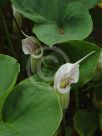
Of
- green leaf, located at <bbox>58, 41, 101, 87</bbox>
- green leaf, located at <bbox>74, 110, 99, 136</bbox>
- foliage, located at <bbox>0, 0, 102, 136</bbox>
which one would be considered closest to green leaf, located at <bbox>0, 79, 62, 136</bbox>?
foliage, located at <bbox>0, 0, 102, 136</bbox>

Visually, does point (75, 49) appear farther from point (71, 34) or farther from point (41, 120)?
point (41, 120)

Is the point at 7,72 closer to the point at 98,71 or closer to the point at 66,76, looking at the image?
the point at 66,76

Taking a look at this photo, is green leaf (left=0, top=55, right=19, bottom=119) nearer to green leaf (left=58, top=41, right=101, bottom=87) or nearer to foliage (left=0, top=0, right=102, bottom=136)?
foliage (left=0, top=0, right=102, bottom=136)

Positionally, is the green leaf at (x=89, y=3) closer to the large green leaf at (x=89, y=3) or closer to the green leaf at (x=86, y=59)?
the large green leaf at (x=89, y=3)

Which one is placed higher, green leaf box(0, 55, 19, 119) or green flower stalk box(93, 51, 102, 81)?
green leaf box(0, 55, 19, 119)

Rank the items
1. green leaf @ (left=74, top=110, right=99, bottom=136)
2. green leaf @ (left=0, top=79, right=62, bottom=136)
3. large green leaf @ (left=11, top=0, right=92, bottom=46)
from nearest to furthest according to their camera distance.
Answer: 1. green leaf @ (left=0, top=79, right=62, bottom=136)
2. large green leaf @ (left=11, top=0, right=92, bottom=46)
3. green leaf @ (left=74, top=110, right=99, bottom=136)
